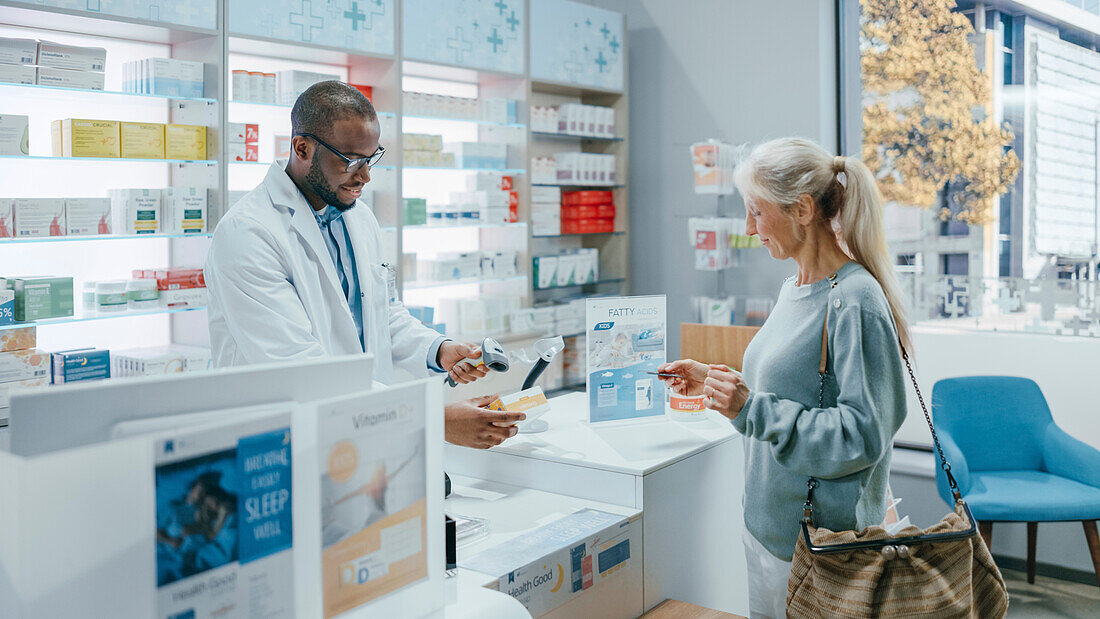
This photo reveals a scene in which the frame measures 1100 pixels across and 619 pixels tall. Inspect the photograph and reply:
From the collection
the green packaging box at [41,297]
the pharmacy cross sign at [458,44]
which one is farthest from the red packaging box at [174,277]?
the pharmacy cross sign at [458,44]

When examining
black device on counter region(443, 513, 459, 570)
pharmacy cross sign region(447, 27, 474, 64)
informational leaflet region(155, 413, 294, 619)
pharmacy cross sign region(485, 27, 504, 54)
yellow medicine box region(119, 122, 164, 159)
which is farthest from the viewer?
pharmacy cross sign region(485, 27, 504, 54)

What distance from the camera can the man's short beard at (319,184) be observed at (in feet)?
7.32

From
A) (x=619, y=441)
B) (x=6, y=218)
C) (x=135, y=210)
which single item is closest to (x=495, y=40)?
(x=135, y=210)

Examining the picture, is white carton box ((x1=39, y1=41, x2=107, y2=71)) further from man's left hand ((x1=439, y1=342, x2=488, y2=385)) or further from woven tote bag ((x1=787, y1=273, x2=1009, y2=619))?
woven tote bag ((x1=787, y1=273, x2=1009, y2=619))

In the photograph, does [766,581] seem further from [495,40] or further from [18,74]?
[495,40]

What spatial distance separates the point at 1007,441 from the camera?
12.8ft

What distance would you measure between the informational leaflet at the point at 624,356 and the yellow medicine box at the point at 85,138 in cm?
218

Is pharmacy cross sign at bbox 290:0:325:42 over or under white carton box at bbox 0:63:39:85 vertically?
over

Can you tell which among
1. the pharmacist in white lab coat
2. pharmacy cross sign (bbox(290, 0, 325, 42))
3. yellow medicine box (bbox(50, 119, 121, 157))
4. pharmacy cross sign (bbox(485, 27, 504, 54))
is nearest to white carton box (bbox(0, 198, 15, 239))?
yellow medicine box (bbox(50, 119, 121, 157))

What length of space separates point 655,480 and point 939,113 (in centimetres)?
345

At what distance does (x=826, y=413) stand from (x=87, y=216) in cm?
304

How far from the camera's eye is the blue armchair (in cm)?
364

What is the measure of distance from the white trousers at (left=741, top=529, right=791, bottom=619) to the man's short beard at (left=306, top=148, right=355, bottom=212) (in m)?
1.31

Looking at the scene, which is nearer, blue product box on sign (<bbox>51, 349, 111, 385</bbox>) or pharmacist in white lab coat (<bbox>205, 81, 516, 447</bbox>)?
pharmacist in white lab coat (<bbox>205, 81, 516, 447</bbox>)
